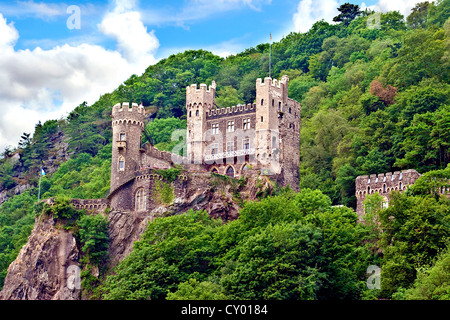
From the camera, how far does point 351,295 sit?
5675cm

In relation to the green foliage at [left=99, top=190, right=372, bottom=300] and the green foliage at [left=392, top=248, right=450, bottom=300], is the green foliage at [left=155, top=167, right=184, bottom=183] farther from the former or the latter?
the green foliage at [left=392, top=248, right=450, bottom=300]

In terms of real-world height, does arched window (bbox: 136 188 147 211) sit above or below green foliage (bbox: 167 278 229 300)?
above

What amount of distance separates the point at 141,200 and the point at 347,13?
73.0 m

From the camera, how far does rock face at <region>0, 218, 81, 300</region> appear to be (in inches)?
2640

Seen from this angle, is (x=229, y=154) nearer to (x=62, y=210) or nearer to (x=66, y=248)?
(x=62, y=210)

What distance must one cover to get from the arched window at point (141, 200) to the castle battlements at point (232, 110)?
13038 millimetres

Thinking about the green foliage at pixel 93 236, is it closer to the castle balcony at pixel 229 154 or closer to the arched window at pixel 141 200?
the arched window at pixel 141 200

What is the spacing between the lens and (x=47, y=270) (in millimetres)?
67812

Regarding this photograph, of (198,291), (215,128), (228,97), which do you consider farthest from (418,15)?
(198,291)

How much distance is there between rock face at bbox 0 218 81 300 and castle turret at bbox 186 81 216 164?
15.7 metres

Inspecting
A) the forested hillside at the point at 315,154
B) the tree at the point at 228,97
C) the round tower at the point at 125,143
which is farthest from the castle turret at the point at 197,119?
the tree at the point at 228,97

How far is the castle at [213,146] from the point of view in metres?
71.0

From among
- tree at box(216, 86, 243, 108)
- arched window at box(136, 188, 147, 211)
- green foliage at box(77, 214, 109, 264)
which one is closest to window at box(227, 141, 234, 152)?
arched window at box(136, 188, 147, 211)

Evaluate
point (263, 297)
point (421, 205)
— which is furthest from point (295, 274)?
point (421, 205)
